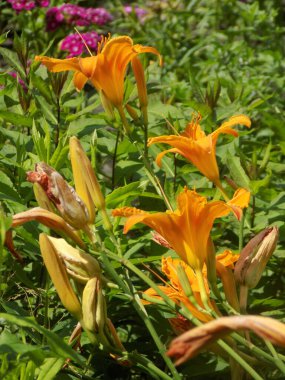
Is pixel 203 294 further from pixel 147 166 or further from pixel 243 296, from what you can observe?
pixel 147 166

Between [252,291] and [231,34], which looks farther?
[231,34]

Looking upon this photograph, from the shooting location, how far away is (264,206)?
2223mm

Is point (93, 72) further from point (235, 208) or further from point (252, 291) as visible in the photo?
point (252, 291)

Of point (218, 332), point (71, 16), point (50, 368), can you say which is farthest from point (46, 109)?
point (71, 16)

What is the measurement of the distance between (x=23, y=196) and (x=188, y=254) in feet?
2.13

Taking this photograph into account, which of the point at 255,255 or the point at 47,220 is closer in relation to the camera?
the point at 47,220

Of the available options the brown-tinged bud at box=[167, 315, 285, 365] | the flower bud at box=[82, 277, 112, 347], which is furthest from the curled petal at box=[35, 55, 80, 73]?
the brown-tinged bud at box=[167, 315, 285, 365]

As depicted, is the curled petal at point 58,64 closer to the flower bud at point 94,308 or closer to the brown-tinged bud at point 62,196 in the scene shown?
the brown-tinged bud at point 62,196

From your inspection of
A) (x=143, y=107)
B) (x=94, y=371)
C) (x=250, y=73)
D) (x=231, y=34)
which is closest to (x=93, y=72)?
(x=143, y=107)

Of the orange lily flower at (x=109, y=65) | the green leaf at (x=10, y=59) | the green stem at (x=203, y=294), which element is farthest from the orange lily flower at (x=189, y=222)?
the green leaf at (x=10, y=59)

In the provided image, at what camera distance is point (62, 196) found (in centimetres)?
141

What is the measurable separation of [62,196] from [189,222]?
0.23 meters

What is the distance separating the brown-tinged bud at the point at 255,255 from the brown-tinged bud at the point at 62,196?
0.33m

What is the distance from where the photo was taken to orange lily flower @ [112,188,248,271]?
142 cm
